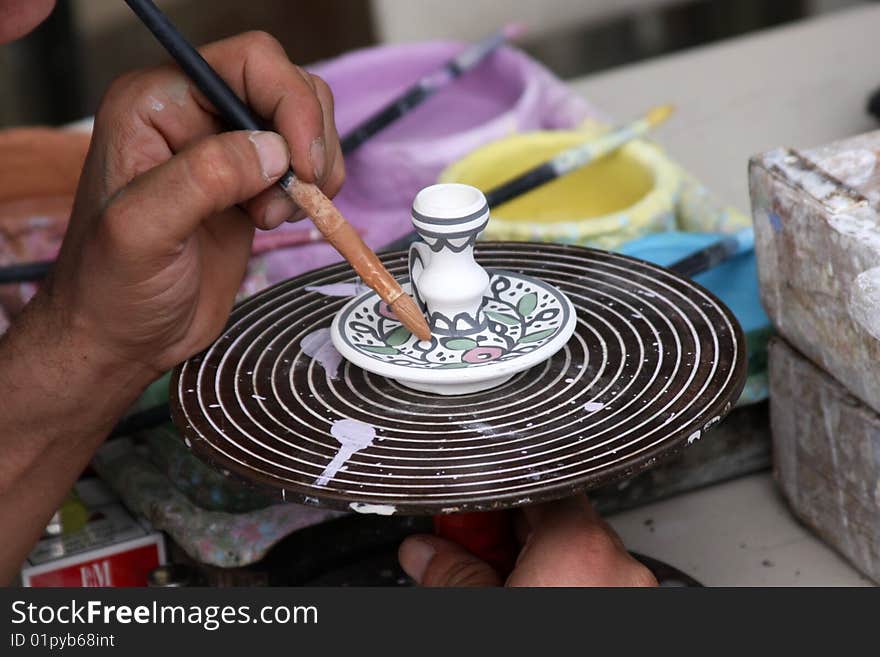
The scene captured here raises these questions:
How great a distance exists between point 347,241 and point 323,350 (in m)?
0.16

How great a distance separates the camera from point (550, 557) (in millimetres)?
1509

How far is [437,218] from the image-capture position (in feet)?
4.84

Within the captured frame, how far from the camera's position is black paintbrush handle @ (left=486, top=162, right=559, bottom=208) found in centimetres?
219

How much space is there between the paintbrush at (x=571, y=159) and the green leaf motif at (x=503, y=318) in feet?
1.97

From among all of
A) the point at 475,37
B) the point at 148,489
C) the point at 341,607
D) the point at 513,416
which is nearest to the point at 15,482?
the point at 148,489

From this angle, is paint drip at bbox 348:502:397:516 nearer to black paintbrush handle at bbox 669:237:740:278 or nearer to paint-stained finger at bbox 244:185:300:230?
paint-stained finger at bbox 244:185:300:230

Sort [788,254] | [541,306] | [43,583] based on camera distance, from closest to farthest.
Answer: [541,306]
[788,254]
[43,583]

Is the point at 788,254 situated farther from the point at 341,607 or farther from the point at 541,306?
the point at 341,607

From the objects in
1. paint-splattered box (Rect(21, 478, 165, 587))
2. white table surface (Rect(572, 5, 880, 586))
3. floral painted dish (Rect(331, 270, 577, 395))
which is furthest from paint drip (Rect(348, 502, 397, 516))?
white table surface (Rect(572, 5, 880, 586))


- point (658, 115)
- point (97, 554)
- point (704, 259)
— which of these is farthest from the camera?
point (658, 115)

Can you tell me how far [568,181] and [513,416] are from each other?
3.81 feet

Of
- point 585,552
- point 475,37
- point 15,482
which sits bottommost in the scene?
point 475,37

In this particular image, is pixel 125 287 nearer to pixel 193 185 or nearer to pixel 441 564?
pixel 193 185

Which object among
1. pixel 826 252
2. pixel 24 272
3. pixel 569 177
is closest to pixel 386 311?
pixel 826 252
